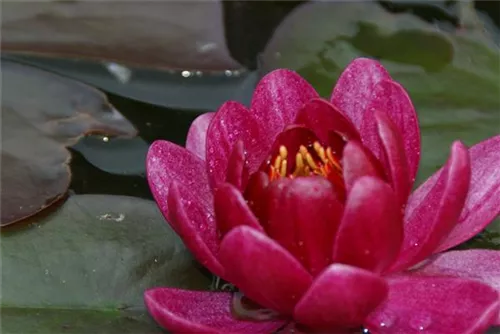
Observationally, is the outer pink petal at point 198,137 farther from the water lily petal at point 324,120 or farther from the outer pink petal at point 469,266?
the outer pink petal at point 469,266

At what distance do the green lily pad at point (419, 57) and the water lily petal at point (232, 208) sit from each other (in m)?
0.43

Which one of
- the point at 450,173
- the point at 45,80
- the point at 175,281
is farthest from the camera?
the point at 45,80

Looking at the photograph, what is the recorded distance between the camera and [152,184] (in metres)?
1.04

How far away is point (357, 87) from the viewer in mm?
1067

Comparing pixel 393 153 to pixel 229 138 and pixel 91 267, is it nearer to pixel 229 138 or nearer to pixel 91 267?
pixel 229 138

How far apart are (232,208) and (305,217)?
0.30 feet

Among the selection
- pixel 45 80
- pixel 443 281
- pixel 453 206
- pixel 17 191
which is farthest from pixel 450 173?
pixel 45 80

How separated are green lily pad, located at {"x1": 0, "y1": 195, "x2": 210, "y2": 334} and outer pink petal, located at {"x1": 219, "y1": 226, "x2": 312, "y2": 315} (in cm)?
23

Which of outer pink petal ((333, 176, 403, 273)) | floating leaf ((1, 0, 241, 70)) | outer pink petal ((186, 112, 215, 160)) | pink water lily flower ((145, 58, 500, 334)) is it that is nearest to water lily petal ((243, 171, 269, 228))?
pink water lily flower ((145, 58, 500, 334))

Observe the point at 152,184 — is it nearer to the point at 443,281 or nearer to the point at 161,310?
the point at 161,310

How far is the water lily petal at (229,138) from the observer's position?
0.98m

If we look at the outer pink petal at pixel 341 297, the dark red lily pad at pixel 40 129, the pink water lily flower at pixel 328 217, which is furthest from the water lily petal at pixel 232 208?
the dark red lily pad at pixel 40 129

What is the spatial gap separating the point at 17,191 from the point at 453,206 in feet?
2.37

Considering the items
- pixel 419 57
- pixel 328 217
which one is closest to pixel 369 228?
pixel 328 217
